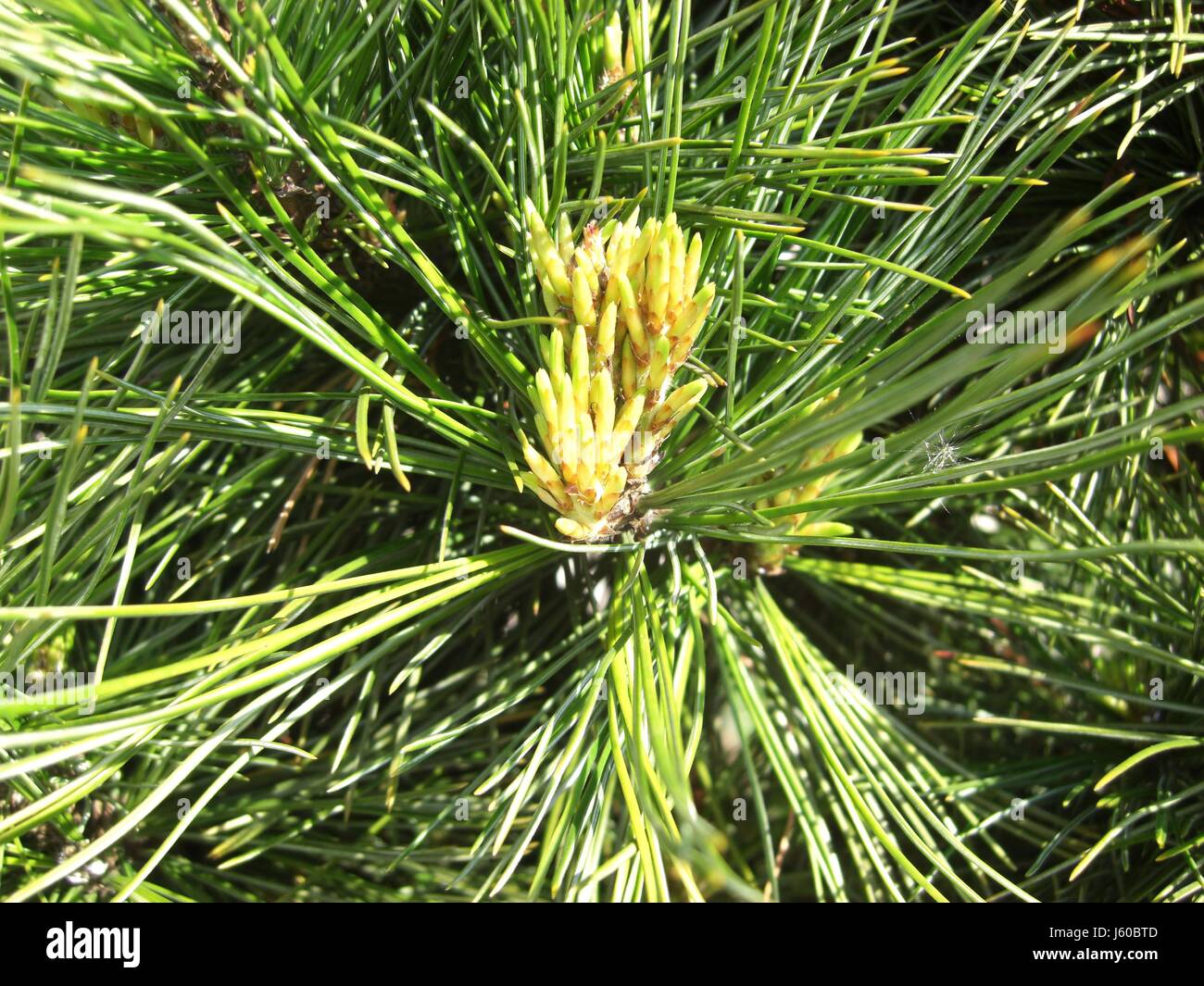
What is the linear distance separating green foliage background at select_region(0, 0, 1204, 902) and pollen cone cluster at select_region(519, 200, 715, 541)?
0.02 metres

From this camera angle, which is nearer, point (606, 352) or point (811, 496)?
point (606, 352)

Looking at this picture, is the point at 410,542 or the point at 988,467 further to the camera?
the point at 410,542

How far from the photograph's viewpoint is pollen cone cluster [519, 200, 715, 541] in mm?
373

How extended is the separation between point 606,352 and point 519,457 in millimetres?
78

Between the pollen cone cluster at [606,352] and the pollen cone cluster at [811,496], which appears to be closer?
the pollen cone cluster at [606,352]

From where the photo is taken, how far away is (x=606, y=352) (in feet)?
1.25

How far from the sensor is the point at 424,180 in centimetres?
43

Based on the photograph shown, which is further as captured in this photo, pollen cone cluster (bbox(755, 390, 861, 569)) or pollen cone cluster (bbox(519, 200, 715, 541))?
pollen cone cluster (bbox(755, 390, 861, 569))

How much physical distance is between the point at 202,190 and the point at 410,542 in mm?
204

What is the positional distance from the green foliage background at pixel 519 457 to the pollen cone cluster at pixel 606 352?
2cm

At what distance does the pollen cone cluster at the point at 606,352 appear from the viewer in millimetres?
373

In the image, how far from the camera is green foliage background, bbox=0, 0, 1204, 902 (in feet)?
1.16
